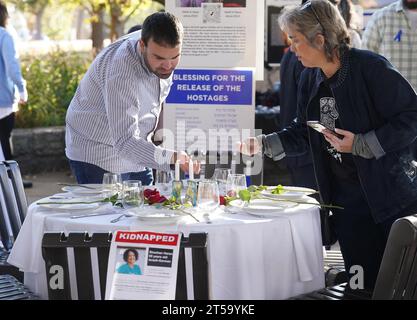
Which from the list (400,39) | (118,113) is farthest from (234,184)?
(400,39)

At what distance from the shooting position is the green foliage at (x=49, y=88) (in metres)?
10.7

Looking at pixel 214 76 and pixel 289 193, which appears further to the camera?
pixel 214 76

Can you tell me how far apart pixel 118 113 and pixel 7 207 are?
3.40 feet

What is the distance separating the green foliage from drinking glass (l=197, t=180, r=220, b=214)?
23.0 ft

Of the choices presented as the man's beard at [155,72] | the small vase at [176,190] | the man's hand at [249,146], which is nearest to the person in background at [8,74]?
the man's beard at [155,72]

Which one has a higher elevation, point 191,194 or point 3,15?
point 3,15

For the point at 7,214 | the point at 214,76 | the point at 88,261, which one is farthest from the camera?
the point at 214,76

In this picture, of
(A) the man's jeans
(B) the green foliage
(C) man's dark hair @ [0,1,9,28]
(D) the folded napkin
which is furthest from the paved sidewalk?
(D) the folded napkin

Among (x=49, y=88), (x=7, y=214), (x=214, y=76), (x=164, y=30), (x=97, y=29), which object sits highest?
(x=164, y=30)

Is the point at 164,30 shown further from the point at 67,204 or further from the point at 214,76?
the point at 214,76

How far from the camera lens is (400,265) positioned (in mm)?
3359

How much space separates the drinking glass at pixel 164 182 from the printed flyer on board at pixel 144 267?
1285 millimetres

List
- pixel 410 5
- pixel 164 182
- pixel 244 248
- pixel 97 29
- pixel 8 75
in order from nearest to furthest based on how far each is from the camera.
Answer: pixel 244 248, pixel 164 182, pixel 410 5, pixel 8 75, pixel 97 29
